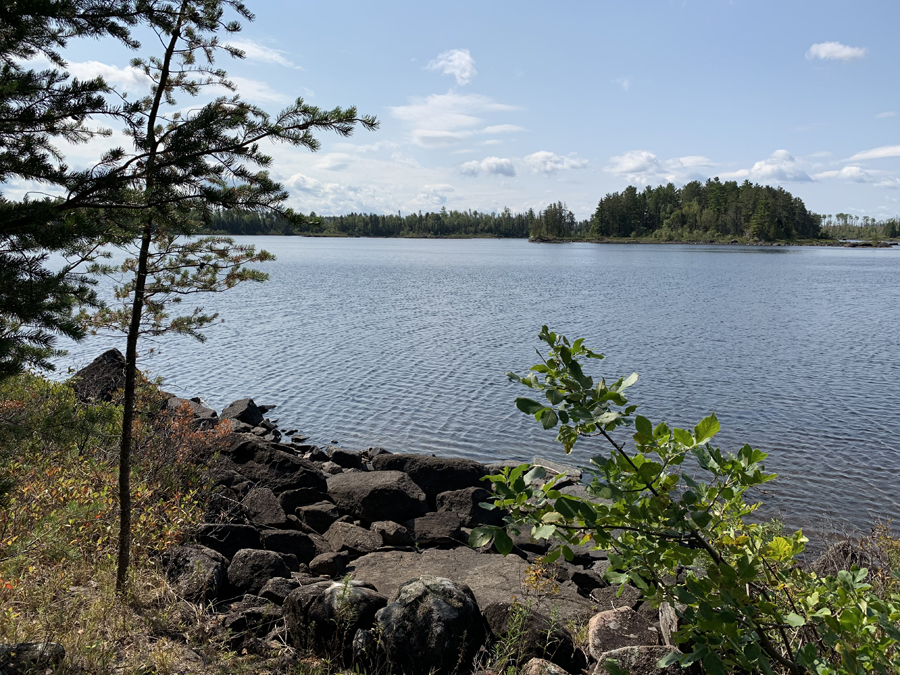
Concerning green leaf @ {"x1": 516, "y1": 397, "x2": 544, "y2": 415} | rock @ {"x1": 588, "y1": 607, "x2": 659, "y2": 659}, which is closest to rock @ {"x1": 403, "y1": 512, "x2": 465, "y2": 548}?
rock @ {"x1": 588, "y1": 607, "x2": 659, "y2": 659}

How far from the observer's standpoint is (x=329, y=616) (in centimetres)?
555

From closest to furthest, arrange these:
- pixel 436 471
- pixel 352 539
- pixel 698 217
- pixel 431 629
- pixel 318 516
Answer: pixel 431 629 < pixel 352 539 < pixel 318 516 < pixel 436 471 < pixel 698 217

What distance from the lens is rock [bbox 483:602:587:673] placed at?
545cm

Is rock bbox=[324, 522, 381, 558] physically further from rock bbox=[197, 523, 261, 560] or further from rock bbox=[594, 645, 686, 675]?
rock bbox=[594, 645, 686, 675]

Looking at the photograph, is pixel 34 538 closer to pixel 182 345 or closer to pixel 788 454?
pixel 788 454

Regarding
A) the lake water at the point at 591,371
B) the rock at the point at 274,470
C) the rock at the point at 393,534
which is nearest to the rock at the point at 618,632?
the rock at the point at 393,534

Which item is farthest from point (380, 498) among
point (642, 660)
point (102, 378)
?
point (102, 378)

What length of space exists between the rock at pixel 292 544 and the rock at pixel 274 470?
2235 mm

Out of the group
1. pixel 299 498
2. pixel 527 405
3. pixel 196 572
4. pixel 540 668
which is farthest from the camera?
pixel 299 498

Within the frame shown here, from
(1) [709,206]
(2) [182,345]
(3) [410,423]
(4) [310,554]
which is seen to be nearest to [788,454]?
(3) [410,423]

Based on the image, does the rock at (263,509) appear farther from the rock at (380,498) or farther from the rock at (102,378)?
the rock at (102,378)

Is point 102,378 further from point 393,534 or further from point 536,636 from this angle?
point 536,636

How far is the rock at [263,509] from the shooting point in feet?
30.4

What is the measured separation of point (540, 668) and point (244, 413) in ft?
42.7
